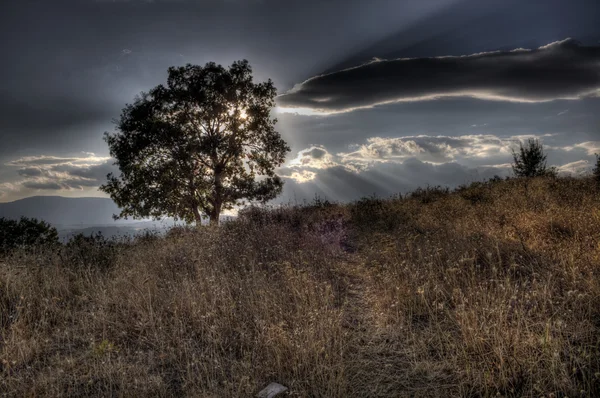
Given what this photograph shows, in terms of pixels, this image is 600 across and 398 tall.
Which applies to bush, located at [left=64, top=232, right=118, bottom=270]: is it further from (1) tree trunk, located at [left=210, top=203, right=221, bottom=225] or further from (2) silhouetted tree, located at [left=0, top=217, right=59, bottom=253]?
(1) tree trunk, located at [left=210, top=203, right=221, bottom=225]

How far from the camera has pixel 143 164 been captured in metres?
19.9

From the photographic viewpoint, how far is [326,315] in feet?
16.1

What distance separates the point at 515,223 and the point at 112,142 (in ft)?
66.2

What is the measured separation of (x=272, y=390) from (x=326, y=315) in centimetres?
139

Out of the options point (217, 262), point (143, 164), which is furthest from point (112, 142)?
point (217, 262)

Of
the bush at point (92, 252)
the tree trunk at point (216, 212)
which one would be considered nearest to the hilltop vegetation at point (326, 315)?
the bush at point (92, 252)

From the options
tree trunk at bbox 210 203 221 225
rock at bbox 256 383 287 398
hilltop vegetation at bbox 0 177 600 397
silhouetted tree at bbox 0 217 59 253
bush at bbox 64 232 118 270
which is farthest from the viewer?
tree trunk at bbox 210 203 221 225

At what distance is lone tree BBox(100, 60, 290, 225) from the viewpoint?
19.8 metres

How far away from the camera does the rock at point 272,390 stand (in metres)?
3.66

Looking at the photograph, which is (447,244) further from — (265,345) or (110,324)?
(110,324)

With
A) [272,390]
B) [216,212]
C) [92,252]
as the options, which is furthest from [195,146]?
[272,390]

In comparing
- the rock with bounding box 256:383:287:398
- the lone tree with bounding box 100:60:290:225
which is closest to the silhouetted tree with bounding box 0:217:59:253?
the lone tree with bounding box 100:60:290:225

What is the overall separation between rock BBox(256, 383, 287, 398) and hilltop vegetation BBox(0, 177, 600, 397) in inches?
4.9

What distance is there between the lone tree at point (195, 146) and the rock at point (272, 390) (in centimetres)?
1723
